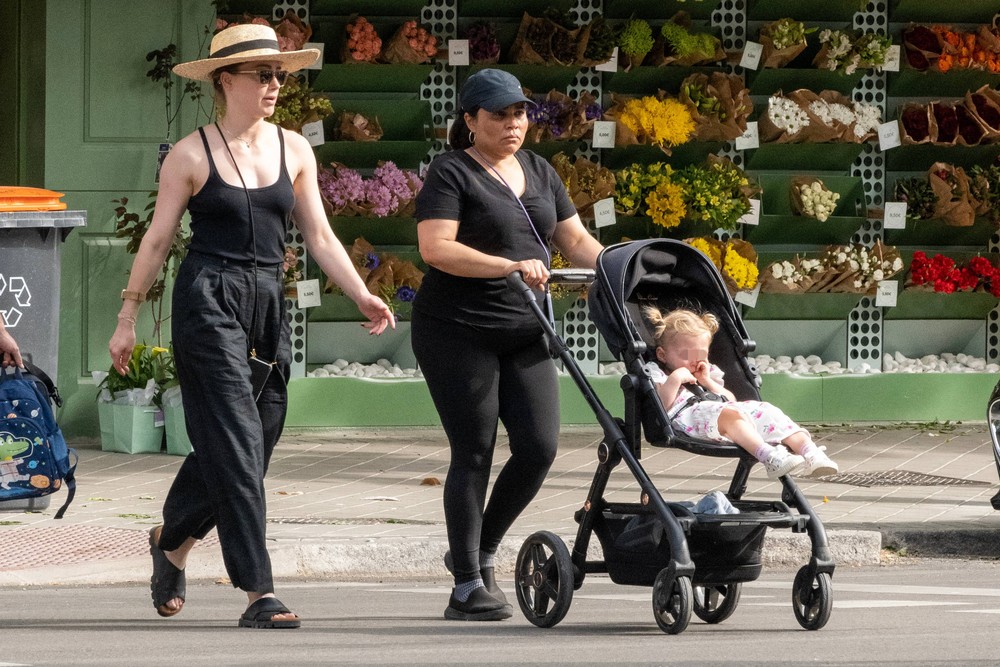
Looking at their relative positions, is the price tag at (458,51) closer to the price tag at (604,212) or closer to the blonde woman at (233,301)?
the price tag at (604,212)

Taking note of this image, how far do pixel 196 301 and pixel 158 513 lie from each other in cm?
297

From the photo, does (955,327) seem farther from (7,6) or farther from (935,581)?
(7,6)

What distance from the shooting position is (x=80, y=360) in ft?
36.1

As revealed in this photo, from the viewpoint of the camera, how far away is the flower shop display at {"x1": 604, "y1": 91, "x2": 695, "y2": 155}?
38.1 ft

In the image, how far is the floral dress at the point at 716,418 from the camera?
5633 millimetres

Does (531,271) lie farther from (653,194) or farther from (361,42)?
(653,194)

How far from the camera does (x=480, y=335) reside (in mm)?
5926

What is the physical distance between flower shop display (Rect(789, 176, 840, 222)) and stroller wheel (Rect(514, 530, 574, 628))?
6516 mm

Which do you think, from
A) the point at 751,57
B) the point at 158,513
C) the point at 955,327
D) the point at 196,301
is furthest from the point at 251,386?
the point at 955,327

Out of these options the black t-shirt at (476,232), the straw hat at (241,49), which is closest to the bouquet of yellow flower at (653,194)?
the black t-shirt at (476,232)

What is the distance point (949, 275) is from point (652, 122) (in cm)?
240

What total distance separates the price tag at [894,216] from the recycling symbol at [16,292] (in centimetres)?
610

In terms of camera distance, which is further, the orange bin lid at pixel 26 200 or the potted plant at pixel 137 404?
the potted plant at pixel 137 404

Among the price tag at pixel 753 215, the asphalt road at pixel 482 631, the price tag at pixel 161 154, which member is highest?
the price tag at pixel 161 154
